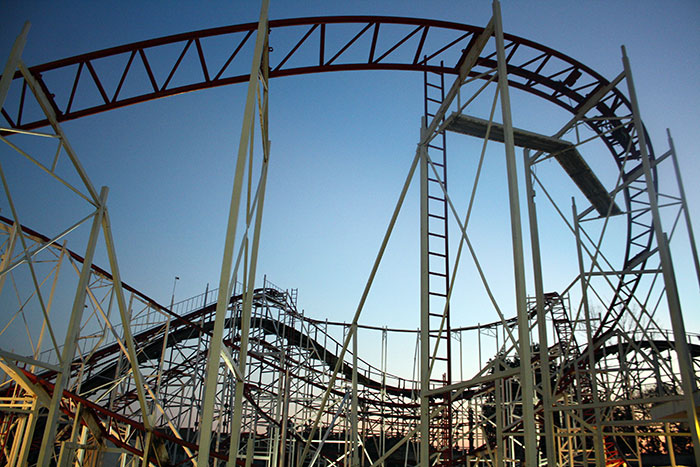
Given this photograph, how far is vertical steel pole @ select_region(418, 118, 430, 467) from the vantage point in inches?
265

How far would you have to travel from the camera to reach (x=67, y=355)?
7348mm

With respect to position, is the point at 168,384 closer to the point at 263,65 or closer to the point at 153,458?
the point at 153,458

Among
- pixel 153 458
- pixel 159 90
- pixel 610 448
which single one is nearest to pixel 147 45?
pixel 159 90

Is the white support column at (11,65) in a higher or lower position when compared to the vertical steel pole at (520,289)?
higher

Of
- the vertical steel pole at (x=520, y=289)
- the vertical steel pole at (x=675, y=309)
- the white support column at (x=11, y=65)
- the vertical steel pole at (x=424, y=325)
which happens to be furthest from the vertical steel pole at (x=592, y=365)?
the white support column at (x=11, y=65)

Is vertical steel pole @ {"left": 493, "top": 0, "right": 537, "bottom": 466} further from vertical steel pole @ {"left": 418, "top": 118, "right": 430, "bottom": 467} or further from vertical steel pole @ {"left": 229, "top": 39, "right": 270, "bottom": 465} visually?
vertical steel pole @ {"left": 229, "top": 39, "right": 270, "bottom": 465}

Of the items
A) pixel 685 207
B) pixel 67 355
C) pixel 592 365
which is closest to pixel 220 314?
pixel 67 355

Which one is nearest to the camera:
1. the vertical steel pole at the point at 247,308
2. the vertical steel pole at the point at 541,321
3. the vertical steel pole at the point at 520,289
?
the vertical steel pole at the point at 520,289

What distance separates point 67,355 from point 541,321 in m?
7.73

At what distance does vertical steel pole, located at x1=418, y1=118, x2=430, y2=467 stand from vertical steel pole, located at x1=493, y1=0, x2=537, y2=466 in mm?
1812

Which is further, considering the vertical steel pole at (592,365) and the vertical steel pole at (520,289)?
the vertical steel pole at (592,365)

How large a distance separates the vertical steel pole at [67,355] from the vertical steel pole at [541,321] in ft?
24.2

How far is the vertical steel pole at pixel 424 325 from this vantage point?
673 cm

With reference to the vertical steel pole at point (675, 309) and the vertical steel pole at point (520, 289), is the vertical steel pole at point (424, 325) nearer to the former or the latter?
the vertical steel pole at point (520, 289)
